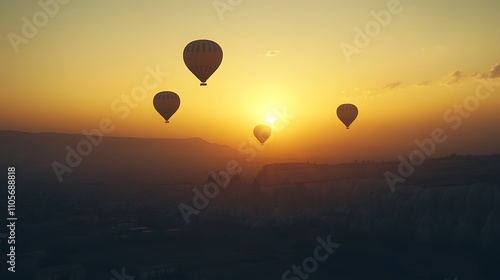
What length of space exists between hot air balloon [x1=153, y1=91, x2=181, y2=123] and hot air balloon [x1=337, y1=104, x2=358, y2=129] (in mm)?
21428

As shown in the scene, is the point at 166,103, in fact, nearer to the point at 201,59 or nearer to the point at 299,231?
the point at 201,59

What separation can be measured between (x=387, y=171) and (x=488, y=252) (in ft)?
98.1

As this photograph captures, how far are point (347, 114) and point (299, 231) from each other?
1681 cm

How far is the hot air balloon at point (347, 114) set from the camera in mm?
69188

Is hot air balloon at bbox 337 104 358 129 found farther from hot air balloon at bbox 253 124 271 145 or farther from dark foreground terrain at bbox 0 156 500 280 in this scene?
hot air balloon at bbox 253 124 271 145

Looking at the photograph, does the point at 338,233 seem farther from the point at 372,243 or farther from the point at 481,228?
the point at 481,228

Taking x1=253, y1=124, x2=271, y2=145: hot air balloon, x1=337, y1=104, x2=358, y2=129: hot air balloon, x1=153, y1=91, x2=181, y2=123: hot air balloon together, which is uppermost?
x1=253, y1=124, x2=271, y2=145: hot air balloon

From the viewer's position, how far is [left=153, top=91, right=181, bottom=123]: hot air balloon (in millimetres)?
62406

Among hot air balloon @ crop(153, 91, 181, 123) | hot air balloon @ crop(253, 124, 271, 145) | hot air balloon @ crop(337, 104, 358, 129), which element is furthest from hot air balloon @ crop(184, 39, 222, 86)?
hot air balloon @ crop(253, 124, 271, 145)

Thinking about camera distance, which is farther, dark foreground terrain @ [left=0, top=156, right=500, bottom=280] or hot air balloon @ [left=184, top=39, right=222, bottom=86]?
hot air balloon @ [left=184, top=39, right=222, bottom=86]

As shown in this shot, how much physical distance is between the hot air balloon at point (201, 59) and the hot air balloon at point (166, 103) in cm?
1067

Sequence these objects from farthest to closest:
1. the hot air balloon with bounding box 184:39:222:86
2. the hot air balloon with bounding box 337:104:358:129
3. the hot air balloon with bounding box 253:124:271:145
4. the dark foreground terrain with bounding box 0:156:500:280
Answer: the hot air balloon with bounding box 253:124:271:145
the hot air balloon with bounding box 337:104:358:129
the hot air balloon with bounding box 184:39:222:86
the dark foreground terrain with bounding box 0:156:500:280

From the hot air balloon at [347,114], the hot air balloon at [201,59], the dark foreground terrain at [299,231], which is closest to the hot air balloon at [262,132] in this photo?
the dark foreground terrain at [299,231]

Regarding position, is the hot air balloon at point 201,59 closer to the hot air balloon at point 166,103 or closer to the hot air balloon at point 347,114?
the hot air balloon at point 166,103
